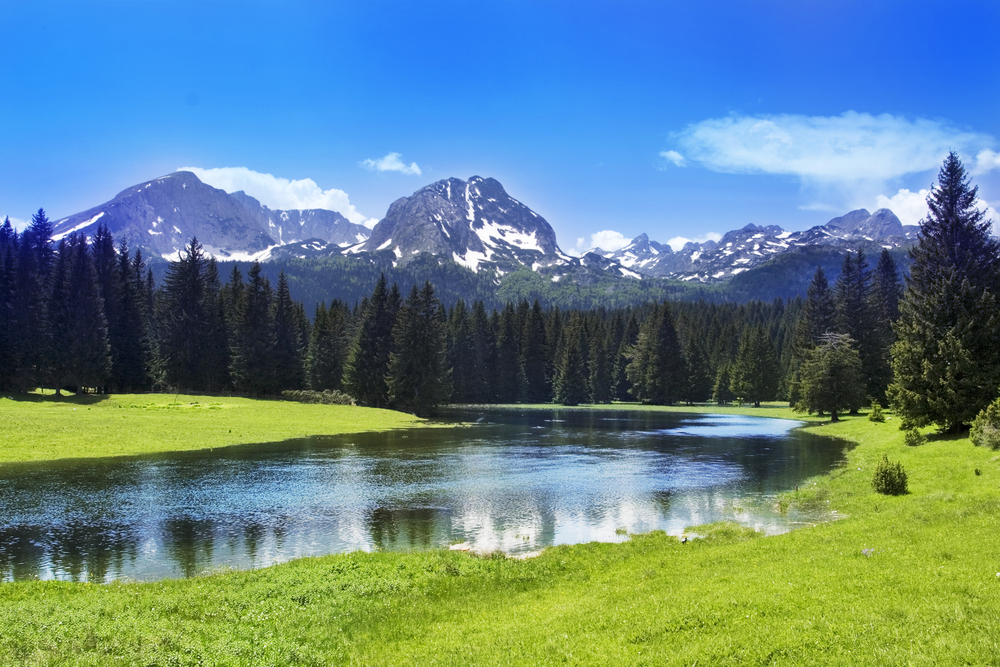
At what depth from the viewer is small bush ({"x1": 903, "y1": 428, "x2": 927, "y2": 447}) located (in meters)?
42.8

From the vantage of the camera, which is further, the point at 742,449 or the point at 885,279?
the point at 885,279

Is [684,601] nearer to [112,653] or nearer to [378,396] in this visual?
[112,653]

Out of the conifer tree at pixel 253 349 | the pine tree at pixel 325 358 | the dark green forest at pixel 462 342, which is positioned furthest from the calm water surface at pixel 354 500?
the pine tree at pixel 325 358

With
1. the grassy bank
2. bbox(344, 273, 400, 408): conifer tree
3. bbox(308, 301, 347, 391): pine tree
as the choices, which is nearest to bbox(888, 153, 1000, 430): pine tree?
the grassy bank

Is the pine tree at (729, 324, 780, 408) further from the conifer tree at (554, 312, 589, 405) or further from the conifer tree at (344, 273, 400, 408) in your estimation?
the conifer tree at (344, 273, 400, 408)

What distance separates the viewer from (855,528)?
2088 cm

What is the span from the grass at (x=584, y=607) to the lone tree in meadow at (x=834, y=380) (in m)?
66.1

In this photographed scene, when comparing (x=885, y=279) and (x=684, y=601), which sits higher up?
(x=885, y=279)

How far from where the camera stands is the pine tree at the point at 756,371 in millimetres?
132500

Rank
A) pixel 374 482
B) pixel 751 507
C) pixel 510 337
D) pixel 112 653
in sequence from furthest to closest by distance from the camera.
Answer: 1. pixel 510 337
2. pixel 374 482
3. pixel 751 507
4. pixel 112 653

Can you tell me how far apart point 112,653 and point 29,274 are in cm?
9861

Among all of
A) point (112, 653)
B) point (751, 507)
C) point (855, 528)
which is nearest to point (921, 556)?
point (855, 528)

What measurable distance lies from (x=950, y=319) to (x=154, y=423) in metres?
69.5

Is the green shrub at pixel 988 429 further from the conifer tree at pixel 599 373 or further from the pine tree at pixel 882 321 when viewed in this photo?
the conifer tree at pixel 599 373
